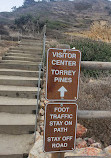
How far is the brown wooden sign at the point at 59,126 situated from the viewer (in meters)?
1.67

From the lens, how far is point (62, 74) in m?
1.62

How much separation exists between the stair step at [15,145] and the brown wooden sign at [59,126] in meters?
0.89

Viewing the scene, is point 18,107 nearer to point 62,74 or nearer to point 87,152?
point 87,152

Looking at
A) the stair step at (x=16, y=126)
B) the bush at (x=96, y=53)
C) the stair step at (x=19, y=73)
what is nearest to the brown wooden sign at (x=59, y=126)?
the stair step at (x=16, y=126)

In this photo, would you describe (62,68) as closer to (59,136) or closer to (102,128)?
(59,136)

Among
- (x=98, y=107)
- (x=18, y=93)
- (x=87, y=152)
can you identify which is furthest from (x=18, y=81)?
(x=87, y=152)

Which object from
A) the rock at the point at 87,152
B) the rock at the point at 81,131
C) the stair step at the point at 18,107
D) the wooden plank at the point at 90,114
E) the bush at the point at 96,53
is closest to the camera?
the wooden plank at the point at 90,114

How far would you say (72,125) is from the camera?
5.71 feet

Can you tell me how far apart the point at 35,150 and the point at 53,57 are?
1282 mm

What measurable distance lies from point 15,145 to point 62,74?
5.11ft

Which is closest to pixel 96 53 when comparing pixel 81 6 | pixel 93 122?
pixel 93 122

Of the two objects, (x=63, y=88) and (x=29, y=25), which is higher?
(x=29, y=25)

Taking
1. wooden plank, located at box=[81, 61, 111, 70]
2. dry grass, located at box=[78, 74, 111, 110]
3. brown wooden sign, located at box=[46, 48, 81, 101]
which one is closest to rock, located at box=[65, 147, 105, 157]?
Result: brown wooden sign, located at box=[46, 48, 81, 101]

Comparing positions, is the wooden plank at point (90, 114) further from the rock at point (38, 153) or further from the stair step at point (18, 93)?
the stair step at point (18, 93)
